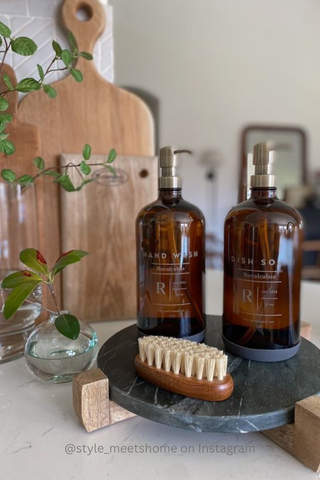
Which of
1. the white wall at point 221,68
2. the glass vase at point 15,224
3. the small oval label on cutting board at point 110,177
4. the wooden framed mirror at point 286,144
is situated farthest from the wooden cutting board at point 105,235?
the wooden framed mirror at point 286,144

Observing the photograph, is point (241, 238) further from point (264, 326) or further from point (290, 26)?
point (290, 26)

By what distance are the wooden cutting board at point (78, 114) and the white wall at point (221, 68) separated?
223cm

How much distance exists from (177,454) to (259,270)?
0.66ft

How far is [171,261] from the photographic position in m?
0.46

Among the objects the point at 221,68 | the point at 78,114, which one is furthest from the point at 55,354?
the point at 221,68

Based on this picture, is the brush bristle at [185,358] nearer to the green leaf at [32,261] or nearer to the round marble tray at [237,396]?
the round marble tray at [237,396]

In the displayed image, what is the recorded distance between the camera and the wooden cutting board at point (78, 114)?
64 cm

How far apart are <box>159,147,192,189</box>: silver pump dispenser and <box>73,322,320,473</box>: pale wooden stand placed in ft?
0.77

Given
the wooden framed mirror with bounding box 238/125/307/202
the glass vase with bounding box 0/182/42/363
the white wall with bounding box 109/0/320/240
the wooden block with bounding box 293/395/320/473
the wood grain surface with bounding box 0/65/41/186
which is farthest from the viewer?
the wooden framed mirror with bounding box 238/125/307/202

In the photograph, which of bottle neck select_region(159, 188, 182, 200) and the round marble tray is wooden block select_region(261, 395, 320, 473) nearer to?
the round marble tray

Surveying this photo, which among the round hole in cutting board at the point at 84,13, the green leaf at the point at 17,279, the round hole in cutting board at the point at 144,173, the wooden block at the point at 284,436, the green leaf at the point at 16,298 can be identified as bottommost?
the wooden block at the point at 284,436

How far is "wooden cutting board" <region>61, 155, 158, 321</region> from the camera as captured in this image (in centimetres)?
66

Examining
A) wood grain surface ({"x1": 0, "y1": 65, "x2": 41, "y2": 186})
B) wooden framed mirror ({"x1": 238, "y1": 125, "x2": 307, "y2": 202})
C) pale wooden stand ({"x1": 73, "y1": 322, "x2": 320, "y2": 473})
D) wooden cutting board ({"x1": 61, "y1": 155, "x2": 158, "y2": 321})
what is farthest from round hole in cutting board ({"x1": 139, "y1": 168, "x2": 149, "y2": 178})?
wooden framed mirror ({"x1": 238, "y1": 125, "x2": 307, "y2": 202})

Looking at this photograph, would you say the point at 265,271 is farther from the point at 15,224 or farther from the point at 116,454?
the point at 15,224
